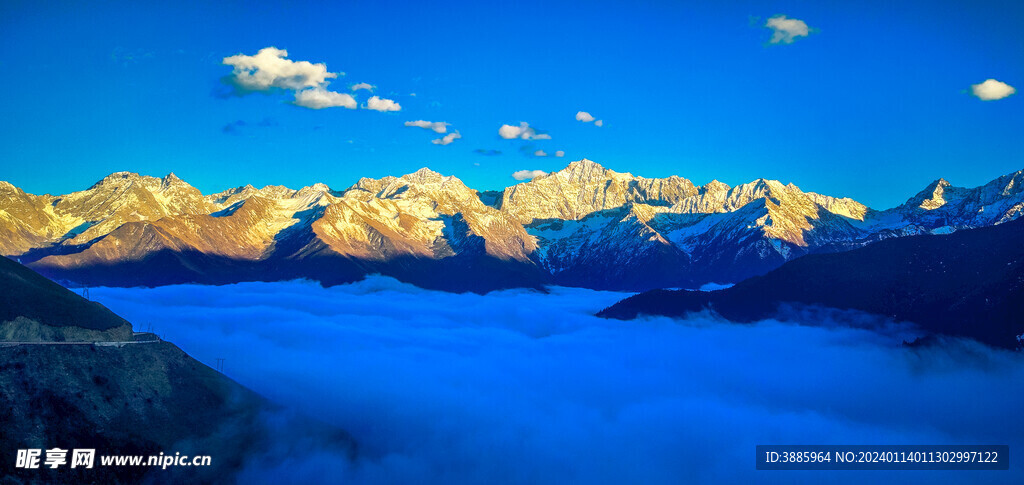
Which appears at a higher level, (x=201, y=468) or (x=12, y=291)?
(x=12, y=291)

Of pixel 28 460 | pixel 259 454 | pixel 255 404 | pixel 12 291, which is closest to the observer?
pixel 28 460

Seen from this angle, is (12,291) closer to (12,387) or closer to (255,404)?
(12,387)

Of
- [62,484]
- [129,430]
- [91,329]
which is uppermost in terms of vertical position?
[91,329]

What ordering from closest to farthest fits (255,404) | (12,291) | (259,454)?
(12,291) → (259,454) → (255,404)

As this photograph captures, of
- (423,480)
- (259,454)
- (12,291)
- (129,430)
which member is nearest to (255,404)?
(259,454)

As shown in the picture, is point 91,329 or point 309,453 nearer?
point 91,329

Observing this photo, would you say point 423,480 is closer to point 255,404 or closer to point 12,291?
point 255,404

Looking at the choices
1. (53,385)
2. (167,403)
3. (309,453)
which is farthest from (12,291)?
(309,453)

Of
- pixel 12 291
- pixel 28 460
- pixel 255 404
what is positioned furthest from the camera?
pixel 255 404

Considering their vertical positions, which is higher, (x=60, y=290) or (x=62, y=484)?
(x=60, y=290)
